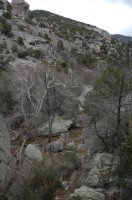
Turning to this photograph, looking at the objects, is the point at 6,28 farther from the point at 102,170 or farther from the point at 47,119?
the point at 102,170

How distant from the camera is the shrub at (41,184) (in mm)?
18173

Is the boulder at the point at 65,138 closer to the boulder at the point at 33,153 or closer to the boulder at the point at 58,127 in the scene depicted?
the boulder at the point at 58,127

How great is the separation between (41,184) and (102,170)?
2929 mm

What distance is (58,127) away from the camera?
28156 millimetres

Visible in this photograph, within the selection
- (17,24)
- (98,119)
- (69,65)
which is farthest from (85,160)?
(17,24)

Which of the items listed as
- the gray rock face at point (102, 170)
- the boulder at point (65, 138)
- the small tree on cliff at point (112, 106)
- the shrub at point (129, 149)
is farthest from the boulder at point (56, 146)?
the shrub at point (129, 149)

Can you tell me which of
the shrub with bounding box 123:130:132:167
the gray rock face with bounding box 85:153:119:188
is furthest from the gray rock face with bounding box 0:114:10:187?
the shrub with bounding box 123:130:132:167

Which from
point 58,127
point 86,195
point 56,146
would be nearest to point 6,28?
point 58,127

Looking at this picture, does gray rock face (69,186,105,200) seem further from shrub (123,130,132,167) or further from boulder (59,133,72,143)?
boulder (59,133,72,143)

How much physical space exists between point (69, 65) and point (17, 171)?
19.8m

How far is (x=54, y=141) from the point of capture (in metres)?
25.9

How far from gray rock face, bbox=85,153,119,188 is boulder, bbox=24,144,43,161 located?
417cm

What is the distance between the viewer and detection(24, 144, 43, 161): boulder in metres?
22.8

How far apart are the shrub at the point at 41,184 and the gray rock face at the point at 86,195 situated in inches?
54.6
